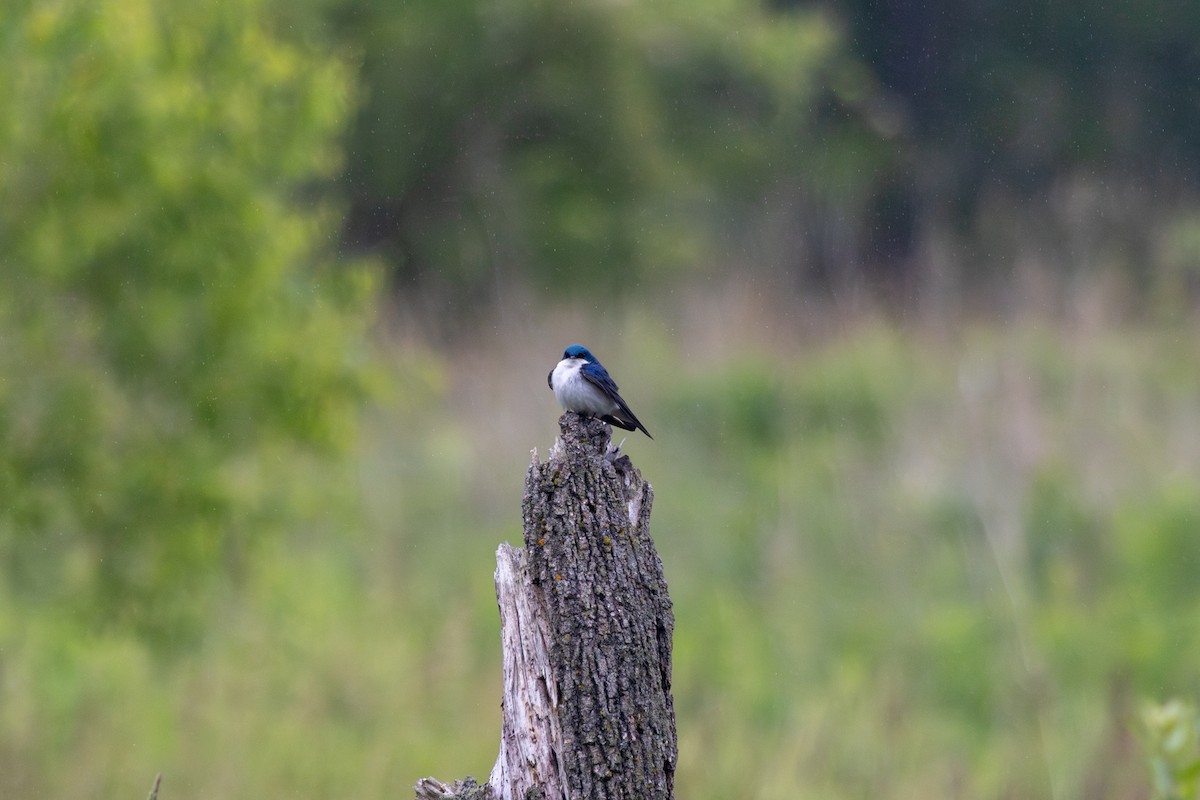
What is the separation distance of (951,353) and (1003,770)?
414 cm

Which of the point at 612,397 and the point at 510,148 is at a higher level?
the point at 510,148

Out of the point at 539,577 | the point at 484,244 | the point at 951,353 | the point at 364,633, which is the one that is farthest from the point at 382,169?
the point at 539,577

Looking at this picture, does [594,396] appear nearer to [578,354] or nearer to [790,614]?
[578,354]

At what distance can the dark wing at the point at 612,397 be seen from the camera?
4219 millimetres

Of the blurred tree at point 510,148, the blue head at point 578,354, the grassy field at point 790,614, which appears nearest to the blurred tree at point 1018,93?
the blurred tree at point 510,148

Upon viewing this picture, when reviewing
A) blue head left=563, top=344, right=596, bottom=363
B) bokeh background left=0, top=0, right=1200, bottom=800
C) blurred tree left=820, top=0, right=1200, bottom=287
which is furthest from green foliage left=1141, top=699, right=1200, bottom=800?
blurred tree left=820, top=0, right=1200, bottom=287

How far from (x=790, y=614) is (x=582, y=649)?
4.93 meters

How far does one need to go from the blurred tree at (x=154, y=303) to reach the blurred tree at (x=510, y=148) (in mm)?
11219

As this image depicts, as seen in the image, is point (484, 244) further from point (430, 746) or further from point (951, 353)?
point (430, 746)

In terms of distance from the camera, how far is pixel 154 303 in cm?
618

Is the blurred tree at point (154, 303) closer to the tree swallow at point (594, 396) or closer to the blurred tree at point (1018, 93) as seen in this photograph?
the tree swallow at point (594, 396)

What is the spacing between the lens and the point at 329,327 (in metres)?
6.66

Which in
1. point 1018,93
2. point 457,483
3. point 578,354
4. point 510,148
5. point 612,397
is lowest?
point 612,397

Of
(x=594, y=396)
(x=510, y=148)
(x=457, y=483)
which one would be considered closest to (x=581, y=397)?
(x=594, y=396)
